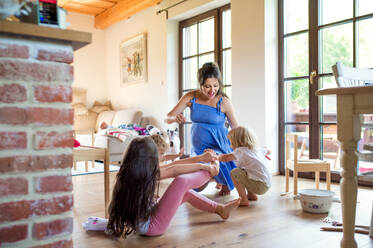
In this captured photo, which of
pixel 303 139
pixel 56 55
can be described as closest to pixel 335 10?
pixel 303 139

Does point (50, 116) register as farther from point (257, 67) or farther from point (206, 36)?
point (206, 36)

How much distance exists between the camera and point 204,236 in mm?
1844

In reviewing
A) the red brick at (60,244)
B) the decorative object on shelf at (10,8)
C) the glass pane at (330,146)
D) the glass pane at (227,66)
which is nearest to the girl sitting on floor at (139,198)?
the red brick at (60,244)

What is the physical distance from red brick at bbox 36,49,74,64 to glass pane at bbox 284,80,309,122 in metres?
3.06

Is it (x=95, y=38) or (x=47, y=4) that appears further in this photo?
(x=95, y=38)

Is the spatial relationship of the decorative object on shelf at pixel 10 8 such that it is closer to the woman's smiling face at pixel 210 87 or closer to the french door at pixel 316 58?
the woman's smiling face at pixel 210 87

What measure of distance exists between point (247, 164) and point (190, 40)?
3.25m

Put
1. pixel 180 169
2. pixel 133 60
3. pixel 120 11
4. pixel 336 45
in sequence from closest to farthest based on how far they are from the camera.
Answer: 1. pixel 180 169
2. pixel 336 45
3. pixel 120 11
4. pixel 133 60

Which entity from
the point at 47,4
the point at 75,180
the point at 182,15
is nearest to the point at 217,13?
the point at 182,15

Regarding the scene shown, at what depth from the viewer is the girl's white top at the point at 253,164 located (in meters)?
2.44

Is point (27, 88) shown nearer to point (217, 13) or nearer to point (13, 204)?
point (13, 204)

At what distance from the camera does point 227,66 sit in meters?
4.62

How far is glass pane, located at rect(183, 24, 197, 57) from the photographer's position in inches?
204

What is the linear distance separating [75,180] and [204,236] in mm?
2223
